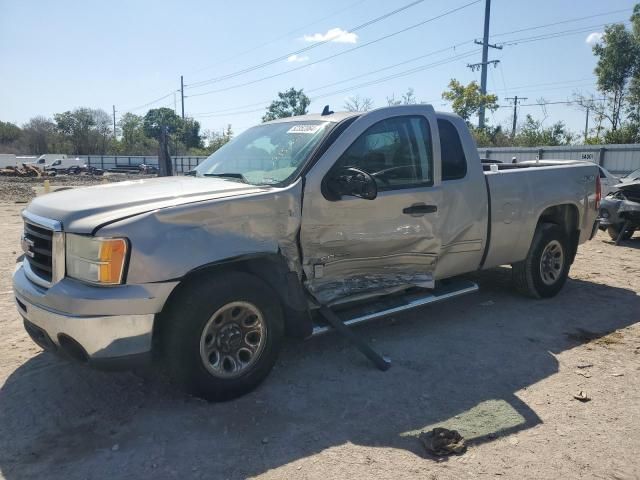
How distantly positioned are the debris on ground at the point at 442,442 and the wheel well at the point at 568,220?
12.3 ft

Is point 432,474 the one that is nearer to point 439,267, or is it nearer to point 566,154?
point 439,267

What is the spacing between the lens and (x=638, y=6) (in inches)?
1190

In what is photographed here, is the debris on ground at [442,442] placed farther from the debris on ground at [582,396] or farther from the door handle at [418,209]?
the door handle at [418,209]

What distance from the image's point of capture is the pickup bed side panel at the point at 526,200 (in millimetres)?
5340

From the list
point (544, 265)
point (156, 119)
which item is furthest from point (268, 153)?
point (156, 119)

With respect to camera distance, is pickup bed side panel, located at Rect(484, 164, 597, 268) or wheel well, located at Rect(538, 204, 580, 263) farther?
wheel well, located at Rect(538, 204, 580, 263)

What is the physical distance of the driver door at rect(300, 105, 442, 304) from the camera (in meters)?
4.03

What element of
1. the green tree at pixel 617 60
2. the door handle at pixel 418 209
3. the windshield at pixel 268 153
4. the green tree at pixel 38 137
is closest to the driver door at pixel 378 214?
the door handle at pixel 418 209

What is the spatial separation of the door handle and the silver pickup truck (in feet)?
0.04

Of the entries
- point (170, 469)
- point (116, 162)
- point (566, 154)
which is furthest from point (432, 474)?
point (116, 162)

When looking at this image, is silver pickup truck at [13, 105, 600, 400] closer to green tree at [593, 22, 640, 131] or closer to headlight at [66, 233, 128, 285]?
headlight at [66, 233, 128, 285]

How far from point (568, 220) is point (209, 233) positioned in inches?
188

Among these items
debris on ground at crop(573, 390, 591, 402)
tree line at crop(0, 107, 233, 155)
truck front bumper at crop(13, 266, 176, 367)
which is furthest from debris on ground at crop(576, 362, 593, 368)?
tree line at crop(0, 107, 233, 155)

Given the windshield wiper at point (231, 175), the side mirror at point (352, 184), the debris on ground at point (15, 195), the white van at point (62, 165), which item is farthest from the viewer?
the white van at point (62, 165)
